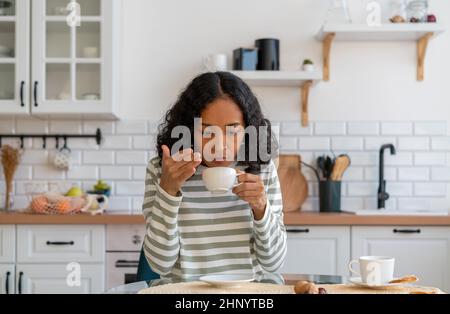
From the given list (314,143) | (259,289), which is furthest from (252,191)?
(314,143)

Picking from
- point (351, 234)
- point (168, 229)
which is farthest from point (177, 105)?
point (351, 234)

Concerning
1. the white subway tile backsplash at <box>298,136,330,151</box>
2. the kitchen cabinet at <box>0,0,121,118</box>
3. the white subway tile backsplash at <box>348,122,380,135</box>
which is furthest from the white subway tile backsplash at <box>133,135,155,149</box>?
the white subway tile backsplash at <box>348,122,380,135</box>

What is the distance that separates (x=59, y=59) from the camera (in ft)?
12.5

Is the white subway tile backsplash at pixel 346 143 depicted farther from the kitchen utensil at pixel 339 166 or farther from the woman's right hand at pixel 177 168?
the woman's right hand at pixel 177 168

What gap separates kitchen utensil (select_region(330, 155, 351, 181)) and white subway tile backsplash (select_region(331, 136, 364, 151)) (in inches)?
4.5

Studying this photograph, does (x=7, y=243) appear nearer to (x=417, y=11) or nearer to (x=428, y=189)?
(x=428, y=189)

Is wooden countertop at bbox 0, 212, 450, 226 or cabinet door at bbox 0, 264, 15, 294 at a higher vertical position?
wooden countertop at bbox 0, 212, 450, 226

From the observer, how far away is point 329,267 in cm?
339

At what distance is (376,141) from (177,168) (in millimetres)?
2558

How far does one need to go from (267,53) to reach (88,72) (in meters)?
1.04

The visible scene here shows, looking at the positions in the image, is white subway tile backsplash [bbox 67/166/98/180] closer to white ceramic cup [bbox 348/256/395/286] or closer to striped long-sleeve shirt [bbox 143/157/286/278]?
striped long-sleeve shirt [bbox 143/157/286/278]

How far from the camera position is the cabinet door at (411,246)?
3379 millimetres

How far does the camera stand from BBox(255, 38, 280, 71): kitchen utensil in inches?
152

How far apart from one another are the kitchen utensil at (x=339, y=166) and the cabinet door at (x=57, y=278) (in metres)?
1.42
